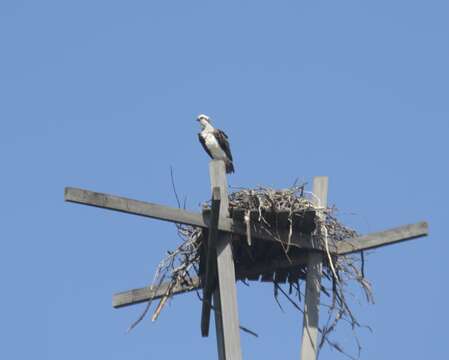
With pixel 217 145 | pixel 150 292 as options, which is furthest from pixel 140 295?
pixel 217 145

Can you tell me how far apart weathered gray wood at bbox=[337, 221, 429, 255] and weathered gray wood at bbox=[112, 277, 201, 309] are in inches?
55.0

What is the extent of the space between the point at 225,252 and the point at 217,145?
5255mm

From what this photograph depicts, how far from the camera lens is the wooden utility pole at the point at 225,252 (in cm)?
923

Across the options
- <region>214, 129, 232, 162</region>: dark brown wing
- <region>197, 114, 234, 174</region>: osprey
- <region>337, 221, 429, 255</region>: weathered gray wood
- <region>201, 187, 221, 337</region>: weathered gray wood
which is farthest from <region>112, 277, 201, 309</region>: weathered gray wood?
<region>214, 129, 232, 162</region>: dark brown wing

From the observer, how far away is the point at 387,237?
33.9 ft

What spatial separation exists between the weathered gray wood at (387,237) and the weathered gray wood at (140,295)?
55.0 inches

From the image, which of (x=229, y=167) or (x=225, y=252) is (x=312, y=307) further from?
(x=229, y=167)

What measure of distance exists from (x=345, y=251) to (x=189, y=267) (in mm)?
1322

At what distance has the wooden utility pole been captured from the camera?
30.3 feet

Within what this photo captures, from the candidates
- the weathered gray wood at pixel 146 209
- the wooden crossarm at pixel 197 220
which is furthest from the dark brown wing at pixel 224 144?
the weathered gray wood at pixel 146 209

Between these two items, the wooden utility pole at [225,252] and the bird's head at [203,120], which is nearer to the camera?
the wooden utility pole at [225,252]

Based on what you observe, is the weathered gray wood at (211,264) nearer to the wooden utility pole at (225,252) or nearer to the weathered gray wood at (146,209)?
the wooden utility pole at (225,252)

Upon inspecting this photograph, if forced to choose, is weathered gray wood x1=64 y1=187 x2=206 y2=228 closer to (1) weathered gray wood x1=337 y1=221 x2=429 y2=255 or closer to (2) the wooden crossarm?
(2) the wooden crossarm

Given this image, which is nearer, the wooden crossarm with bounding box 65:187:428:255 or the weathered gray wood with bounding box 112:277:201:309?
the wooden crossarm with bounding box 65:187:428:255
